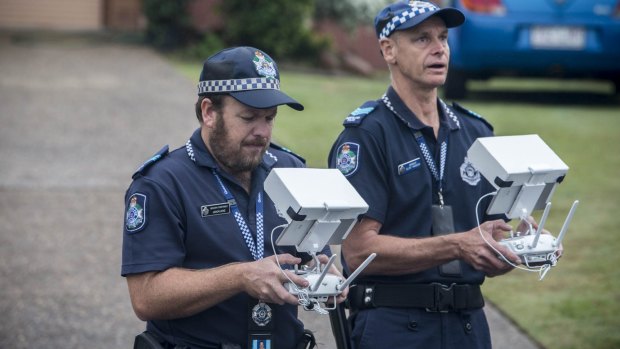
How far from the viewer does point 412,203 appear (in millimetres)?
4418

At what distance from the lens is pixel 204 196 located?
3844 mm

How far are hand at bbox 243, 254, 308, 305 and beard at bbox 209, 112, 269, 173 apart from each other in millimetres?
441

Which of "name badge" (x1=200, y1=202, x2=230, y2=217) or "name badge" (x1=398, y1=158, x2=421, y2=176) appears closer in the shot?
"name badge" (x1=200, y1=202, x2=230, y2=217)

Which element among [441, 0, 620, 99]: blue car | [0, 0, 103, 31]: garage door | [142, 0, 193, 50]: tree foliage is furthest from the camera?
[0, 0, 103, 31]: garage door

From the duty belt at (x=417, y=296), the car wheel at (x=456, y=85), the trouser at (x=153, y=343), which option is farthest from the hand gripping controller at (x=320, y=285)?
the car wheel at (x=456, y=85)

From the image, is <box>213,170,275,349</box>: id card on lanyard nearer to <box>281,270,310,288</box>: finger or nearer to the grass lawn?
<box>281,270,310,288</box>: finger

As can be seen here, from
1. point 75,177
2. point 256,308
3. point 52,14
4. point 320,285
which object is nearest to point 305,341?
point 256,308

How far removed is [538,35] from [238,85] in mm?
9102

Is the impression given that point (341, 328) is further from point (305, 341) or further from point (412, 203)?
point (412, 203)

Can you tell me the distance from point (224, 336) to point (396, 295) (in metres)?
0.85

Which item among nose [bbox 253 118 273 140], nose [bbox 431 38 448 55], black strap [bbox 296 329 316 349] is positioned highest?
nose [bbox 431 38 448 55]

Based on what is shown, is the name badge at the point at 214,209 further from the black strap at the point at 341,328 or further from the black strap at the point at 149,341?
the black strap at the point at 341,328

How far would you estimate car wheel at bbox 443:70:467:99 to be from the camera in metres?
13.2

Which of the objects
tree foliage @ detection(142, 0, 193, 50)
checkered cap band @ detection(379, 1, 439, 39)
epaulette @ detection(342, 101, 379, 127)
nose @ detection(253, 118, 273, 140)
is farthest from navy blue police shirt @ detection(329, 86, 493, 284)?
tree foliage @ detection(142, 0, 193, 50)
